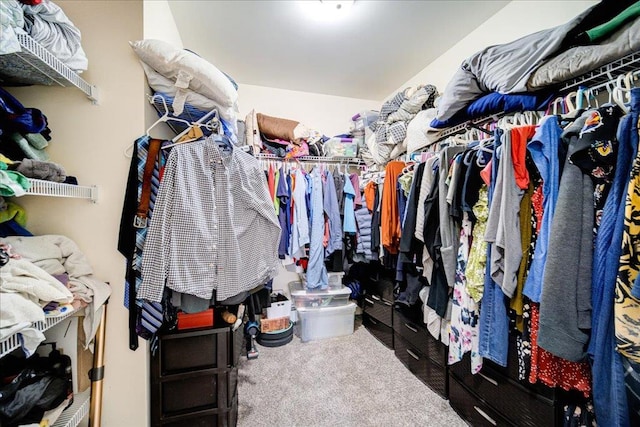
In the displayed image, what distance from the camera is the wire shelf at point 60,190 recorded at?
81 cm

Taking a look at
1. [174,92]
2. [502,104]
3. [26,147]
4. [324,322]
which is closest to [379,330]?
[324,322]

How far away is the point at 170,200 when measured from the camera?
3.48 ft

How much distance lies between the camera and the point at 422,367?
169cm

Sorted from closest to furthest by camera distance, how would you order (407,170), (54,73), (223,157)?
(54,73) < (223,157) < (407,170)

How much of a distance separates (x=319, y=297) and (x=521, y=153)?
1.91 metres

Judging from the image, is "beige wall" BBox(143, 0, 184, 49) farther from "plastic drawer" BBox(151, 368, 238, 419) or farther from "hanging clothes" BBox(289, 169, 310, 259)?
"plastic drawer" BBox(151, 368, 238, 419)

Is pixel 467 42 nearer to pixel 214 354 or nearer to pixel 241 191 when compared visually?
pixel 241 191

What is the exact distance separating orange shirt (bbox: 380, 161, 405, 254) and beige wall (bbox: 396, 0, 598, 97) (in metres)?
0.97


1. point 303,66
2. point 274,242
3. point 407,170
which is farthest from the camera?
point 303,66

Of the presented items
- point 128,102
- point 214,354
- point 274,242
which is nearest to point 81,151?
point 128,102

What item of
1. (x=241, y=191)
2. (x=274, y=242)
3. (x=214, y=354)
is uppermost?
(x=241, y=191)

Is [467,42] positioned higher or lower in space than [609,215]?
higher

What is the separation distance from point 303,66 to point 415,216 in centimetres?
183

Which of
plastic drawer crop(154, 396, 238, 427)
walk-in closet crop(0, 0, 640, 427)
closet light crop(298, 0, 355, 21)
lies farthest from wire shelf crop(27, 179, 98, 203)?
closet light crop(298, 0, 355, 21)
